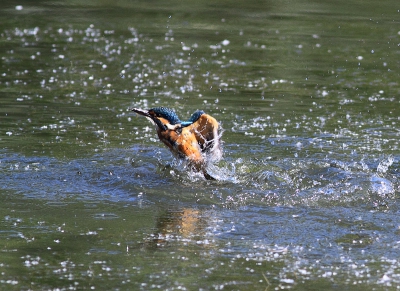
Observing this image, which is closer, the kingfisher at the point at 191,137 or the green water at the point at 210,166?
the green water at the point at 210,166

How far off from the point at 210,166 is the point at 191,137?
291 millimetres

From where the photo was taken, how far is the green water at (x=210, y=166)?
4375mm

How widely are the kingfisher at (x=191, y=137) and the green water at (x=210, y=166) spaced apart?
0.14 metres

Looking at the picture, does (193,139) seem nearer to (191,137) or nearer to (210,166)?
(191,137)

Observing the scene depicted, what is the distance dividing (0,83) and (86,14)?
17.3 ft

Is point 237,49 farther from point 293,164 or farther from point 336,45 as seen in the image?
point 293,164

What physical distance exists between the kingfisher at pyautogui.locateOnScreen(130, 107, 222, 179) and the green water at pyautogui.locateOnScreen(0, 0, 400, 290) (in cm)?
14

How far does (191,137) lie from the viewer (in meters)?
6.53

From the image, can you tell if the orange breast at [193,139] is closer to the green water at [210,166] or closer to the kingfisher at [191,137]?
the kingfisher at [191,137]

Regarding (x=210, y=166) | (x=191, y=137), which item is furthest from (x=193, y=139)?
(x=210, y=166)

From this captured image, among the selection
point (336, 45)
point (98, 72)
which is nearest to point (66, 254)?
point (98, 72)

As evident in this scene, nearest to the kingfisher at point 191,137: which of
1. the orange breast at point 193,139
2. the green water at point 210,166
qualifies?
the orange breast at point 193,139

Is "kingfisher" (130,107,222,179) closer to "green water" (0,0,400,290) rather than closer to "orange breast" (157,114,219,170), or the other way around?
"orange breast" (157,114,219,170)

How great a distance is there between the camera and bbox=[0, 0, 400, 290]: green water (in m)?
4.38
